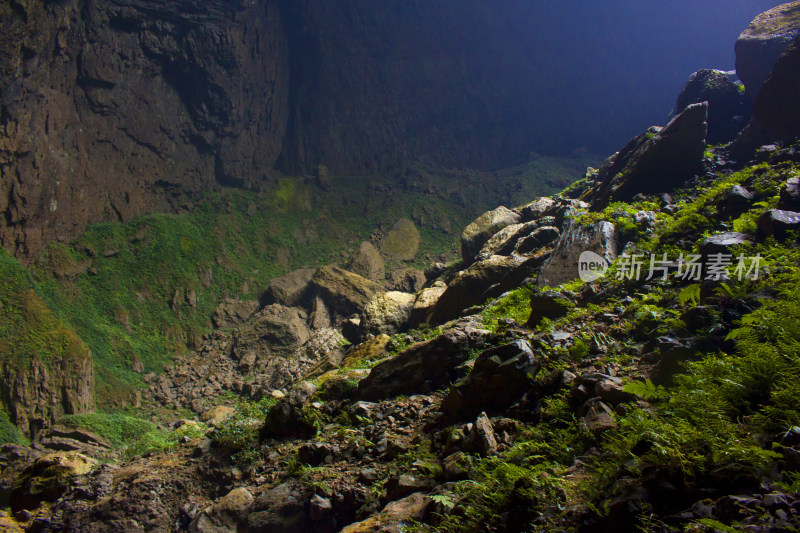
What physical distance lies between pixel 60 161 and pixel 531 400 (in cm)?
2340

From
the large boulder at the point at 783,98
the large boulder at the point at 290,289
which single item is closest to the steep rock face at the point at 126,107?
the large boulder at the point at 290,289

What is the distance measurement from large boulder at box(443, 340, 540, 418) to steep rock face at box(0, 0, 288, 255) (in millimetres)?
20813

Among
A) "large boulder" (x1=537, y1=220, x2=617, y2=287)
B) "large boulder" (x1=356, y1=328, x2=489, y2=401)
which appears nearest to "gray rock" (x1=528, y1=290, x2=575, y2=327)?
"large boulder" (x1=356, y1=328, x2=489, y2=401)

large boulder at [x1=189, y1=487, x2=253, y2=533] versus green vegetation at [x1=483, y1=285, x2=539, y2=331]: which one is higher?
green vegetation at [x1=483, y1=285, x2=539, y2=331]

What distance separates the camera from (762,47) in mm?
12008

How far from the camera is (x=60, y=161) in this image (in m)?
18.8

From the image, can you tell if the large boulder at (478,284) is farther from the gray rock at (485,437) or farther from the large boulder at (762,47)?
the large boulder at (762,47)

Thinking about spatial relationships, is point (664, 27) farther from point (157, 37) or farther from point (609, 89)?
point (157, 37)

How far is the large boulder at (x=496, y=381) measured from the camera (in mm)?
3605

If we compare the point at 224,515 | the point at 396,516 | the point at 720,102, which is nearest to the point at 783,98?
the point at 720,102

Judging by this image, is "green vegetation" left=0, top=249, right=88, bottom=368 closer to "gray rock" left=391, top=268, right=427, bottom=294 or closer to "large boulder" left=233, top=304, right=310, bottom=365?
"large boulder" left=233, top=304, right=310, bottom=365

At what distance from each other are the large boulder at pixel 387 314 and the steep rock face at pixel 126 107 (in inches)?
651

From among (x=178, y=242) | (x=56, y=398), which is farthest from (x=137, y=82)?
(x=56, y=398)

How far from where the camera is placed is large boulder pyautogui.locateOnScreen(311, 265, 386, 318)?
66.5ft
